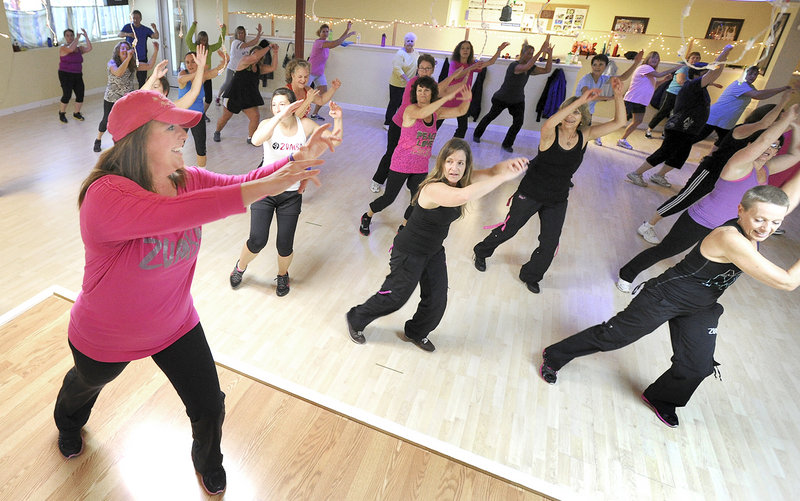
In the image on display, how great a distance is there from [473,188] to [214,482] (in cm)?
165

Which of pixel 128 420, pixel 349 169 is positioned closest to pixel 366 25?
pixel 349 169

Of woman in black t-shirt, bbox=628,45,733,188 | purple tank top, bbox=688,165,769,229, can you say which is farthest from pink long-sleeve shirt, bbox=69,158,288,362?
woman in black t-shirt, bbox=628,45,733,188

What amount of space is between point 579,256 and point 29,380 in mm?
4019

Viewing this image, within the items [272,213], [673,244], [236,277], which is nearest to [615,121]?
[673,244]

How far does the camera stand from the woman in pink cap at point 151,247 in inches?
48.8

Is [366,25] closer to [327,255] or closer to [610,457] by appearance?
[327,255]

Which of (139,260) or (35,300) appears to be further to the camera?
(35,300)

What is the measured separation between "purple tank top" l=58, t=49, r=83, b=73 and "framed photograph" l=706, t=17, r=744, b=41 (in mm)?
11500

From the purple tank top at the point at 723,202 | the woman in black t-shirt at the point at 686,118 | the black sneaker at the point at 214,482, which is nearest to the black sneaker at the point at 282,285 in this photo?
the black sneaker at the point at 214,482

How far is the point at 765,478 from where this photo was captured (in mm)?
2336

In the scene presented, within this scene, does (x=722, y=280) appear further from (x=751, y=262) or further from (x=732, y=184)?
(x=732, y=184)

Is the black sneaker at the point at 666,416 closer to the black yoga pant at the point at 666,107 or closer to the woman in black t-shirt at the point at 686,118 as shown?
the woman in black t-shirt at the point at 686,118

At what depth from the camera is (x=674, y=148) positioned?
5.73 metres

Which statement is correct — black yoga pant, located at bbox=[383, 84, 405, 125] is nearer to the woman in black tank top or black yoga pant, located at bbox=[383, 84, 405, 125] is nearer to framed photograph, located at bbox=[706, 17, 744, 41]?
the woman in black tank top
